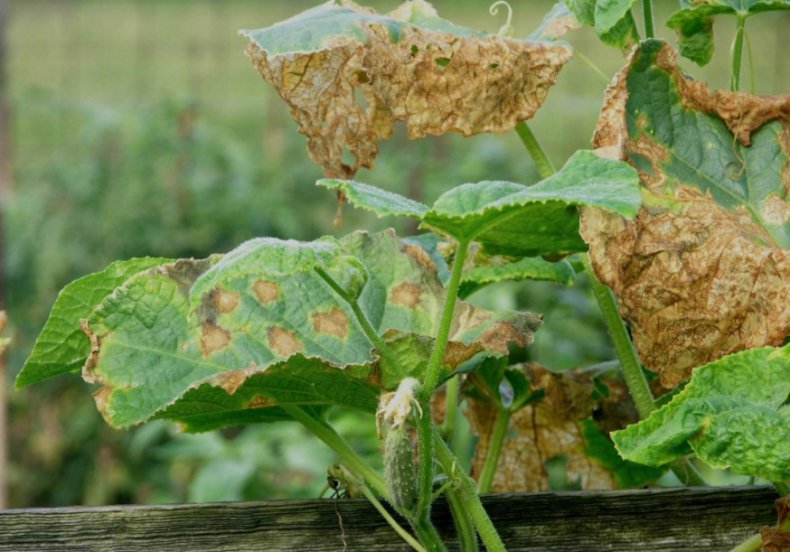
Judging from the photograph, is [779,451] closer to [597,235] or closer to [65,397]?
[597,235]

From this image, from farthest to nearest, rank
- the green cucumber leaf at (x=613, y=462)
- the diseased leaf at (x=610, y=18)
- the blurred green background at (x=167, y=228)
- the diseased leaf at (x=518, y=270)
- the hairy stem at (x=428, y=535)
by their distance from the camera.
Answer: the blurred green background at (x=167, y=228) < the green cucumber leaf at (x=613, y=462) < the diseased leaf at (x=518, y=270) < the diseased leaf at (x=610, y=18) < the hairy stem at (x=428, y=535)

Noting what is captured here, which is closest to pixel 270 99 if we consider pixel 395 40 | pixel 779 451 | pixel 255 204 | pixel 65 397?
pixel 255 204

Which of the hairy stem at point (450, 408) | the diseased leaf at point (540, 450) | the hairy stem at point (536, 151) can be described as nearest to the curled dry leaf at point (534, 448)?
the diseased leaf at point (540, 450)

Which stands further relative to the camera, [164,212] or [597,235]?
[164,212]

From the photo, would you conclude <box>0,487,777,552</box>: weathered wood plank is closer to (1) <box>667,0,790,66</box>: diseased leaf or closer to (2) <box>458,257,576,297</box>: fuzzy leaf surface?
(2) <box>458,257,576,297</box>: fuzzy leaf surface

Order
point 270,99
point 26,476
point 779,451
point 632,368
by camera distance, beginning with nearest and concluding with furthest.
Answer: point 779,451, point 632,368, point 26,476, point 270,99

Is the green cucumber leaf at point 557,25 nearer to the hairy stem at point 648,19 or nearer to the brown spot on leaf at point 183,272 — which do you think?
the hairy stem at point 648,19
